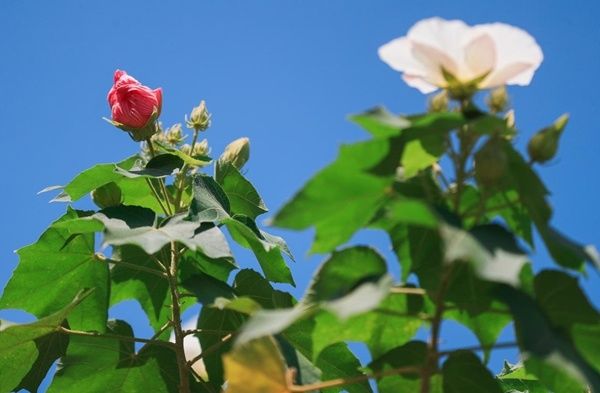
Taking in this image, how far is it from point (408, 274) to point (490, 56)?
0.39 m

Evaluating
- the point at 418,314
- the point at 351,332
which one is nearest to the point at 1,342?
the point at 351,332

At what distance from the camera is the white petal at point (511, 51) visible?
132cm

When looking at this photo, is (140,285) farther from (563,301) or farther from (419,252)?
(563,301)

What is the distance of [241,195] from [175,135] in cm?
26

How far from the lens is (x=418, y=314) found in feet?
4.51

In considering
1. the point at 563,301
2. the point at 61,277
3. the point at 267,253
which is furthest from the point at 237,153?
the point at 563,301

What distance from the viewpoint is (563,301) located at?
1.24 meters

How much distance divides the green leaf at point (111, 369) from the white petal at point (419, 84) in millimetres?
1078

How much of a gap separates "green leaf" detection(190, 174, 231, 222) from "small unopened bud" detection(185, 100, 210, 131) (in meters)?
0.32

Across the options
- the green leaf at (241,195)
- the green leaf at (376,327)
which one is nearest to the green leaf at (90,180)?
the green leaf at (241,195)

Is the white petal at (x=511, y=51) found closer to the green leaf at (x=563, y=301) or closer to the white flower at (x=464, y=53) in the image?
the white flower at (x=464, y=53)

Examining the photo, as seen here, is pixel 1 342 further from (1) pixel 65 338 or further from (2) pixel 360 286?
(2) pixel 360 286

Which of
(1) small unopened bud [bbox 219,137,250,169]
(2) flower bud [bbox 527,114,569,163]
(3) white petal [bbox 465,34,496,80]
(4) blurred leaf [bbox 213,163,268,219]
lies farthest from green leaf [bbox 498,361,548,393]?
(3) white petal [bbox 465,34,496,80]

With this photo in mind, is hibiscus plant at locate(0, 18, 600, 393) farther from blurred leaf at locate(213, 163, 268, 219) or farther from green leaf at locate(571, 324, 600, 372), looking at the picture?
blurred leaf at locate(213, 163, 268, 219)
